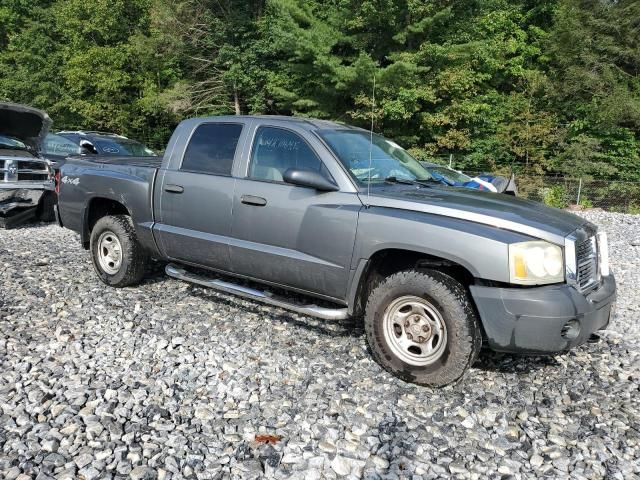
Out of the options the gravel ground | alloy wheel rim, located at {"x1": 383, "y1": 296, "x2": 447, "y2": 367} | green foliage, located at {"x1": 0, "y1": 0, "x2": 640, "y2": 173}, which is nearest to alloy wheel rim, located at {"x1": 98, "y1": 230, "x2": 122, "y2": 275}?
the gravel ground

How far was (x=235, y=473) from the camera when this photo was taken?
8.96ft

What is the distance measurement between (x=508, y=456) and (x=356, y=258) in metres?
1.63

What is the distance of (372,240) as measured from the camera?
3766mm

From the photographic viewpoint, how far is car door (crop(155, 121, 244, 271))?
4.68m

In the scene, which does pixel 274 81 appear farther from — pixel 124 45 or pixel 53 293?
pixel 53 293

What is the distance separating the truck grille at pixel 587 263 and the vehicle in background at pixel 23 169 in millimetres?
8730

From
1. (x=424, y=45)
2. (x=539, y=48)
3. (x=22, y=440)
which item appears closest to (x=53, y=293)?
(x=22, y=440)

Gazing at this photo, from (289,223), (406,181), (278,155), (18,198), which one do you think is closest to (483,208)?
(406,181)

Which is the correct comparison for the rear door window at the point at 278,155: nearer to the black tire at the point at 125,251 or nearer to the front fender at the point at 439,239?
the front fender at the point at 439,239

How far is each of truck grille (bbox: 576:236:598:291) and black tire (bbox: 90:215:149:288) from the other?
4.16 metres

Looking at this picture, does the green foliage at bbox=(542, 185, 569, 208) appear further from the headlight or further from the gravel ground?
the headlight

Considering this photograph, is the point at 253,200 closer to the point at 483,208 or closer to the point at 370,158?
the point at 370,158

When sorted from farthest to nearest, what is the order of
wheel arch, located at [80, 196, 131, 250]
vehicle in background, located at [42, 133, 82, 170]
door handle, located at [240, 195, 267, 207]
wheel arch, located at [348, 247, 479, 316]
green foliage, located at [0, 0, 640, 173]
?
green foliage, located at [0, 0, 640, 173] → vehicle in background, located at [42, 133, 82, 170] → wheel arch, located at [80, 196, 131, 250] → door handle, located at [240, 195, 267, 207] → wheel arch, located at [348, 247, 479, 316]

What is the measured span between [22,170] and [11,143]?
86 cm
